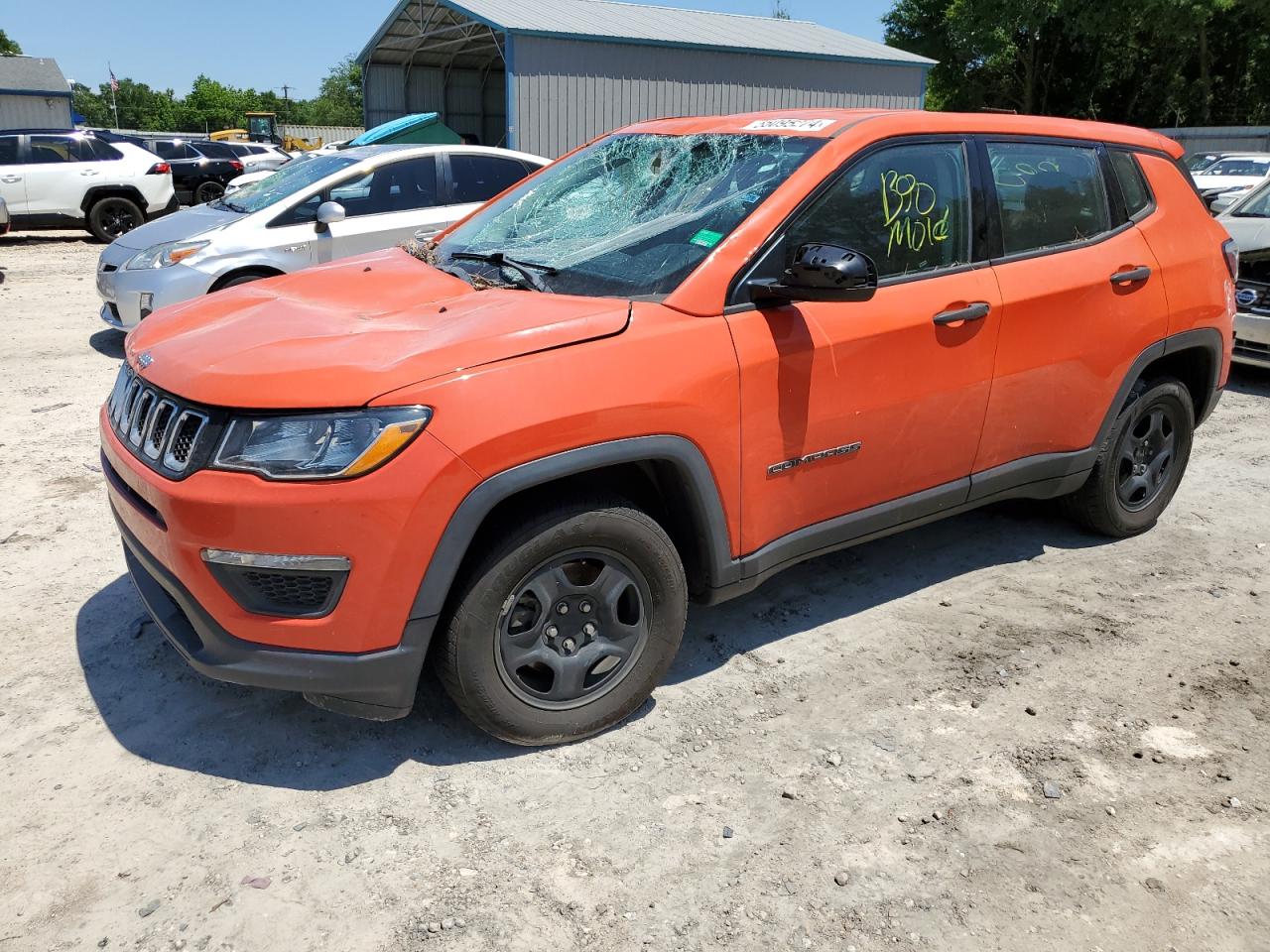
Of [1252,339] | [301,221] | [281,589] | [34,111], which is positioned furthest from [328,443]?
[34,111]

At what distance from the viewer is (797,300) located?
3.10 meters

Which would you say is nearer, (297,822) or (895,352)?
(297,822)

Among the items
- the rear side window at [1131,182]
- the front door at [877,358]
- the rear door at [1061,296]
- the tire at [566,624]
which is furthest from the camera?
the rear side window at [1131,182]

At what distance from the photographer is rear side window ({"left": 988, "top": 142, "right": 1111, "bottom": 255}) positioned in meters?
3.78

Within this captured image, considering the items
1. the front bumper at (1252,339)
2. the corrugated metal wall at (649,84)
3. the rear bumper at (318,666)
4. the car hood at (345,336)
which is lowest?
the rear bumper at (318,666)

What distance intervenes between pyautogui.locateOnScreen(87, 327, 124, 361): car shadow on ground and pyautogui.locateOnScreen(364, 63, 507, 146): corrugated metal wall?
56.9 ft

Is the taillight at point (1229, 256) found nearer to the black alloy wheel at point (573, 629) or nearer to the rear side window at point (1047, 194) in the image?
the rear side window at point (1047, 194)

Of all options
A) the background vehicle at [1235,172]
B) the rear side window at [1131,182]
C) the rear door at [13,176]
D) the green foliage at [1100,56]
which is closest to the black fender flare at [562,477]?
the rear side window at [1131,182]

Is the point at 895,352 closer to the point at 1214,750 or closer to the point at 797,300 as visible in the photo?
the point at 797,300

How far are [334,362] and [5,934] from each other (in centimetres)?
154

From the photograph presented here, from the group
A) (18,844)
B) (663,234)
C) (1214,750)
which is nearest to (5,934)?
(18,844)

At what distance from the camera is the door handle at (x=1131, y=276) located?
13.2ft

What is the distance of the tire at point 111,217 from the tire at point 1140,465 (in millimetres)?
14840

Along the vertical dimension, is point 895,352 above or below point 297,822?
above
